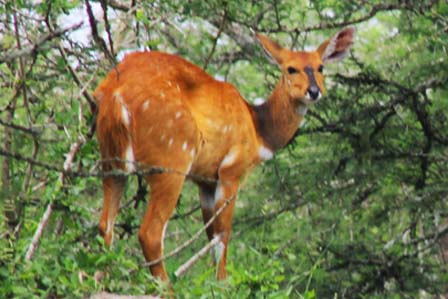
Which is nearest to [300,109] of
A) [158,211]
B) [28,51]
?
[158,211]

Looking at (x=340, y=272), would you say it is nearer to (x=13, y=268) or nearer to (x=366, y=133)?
(x=366, y=133)

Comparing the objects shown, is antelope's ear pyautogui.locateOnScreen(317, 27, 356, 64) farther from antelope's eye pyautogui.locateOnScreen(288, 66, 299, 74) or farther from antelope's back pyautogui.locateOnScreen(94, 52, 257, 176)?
antelope's back pyautogui.locateOnScreen(94, 52, 257, 176)

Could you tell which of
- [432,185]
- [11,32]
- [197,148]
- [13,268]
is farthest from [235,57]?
[13,268]

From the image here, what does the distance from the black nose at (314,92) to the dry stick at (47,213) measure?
2078 millimetres

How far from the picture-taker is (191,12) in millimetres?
10039

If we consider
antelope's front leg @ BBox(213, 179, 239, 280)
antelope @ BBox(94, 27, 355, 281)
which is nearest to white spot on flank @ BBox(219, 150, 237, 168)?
antelope @ BBox(94, 27, 355, 281)

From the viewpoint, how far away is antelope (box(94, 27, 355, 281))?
831 centimetres

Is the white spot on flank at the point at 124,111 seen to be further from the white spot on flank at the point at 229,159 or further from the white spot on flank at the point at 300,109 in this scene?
the white spot on flank at the point at 300,109

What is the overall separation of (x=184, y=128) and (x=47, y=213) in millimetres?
1243

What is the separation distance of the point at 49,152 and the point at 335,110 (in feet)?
11.1

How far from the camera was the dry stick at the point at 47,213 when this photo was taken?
7293 millimetres

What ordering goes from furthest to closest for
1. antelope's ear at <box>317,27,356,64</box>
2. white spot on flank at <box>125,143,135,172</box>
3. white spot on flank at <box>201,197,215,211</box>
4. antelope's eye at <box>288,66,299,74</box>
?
antelope's ear at <box>317,27,356,64</box> → antelope's eye at <box>288,66,299,74</box> → white spot on flank at <box>201,197,215,211</box> → white spot on flank at <box>125,143,135,172</box>

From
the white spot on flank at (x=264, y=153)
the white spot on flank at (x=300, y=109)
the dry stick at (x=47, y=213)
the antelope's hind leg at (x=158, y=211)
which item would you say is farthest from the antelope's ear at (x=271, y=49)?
the dry stick at (x=47, y=213)

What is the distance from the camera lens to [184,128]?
851cm
